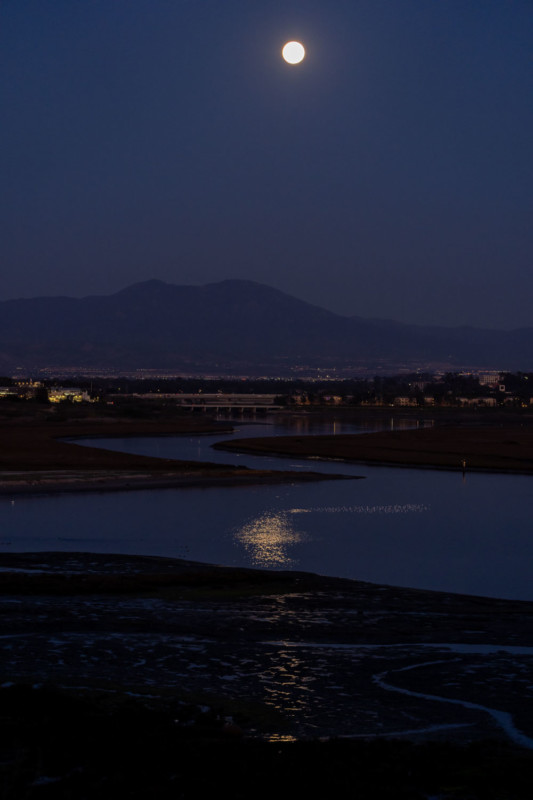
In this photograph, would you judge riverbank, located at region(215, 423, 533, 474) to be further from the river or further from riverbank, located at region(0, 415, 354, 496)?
riverbank, located at region(0, 415, 354, 496)

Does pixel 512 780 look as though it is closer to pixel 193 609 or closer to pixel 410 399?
pixel 193 609

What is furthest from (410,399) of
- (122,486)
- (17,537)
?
(17,537)

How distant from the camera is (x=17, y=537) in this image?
23562mm

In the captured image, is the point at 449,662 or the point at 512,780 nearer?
the point at 512,780

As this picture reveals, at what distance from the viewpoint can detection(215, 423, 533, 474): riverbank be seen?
158ft

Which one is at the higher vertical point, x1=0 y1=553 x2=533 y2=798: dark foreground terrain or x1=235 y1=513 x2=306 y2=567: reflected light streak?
x1=0 y1=553 x2=533 y2=798: dark foreground terrain

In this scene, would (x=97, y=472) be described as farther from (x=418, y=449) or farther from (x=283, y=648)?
(x=283, y=648)

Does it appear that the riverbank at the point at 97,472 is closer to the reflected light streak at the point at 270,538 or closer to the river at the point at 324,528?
the river at the point at 324,528

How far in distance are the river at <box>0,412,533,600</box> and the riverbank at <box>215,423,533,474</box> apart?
8311mm

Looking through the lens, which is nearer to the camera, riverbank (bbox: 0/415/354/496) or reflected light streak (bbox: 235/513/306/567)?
reflected light streak (bbox: 235/513/306/567)

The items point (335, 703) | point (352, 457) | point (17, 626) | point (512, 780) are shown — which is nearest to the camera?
point (512, 780)

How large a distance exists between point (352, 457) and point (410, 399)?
136737mm

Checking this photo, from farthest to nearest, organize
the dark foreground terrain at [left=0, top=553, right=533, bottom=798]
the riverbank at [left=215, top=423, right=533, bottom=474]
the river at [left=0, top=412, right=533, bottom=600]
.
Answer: the riverbank at [left=215, top=423, right=533, bottom=474] → the river at [left=0, top=412, right=533, bottom=600] → the dark foreground terrain at [left=0, top=553, right=533, bottom=798]

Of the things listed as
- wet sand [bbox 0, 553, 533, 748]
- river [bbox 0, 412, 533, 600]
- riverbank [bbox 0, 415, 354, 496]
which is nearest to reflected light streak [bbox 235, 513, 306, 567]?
river [bbox 0, 412, 533, 600]
